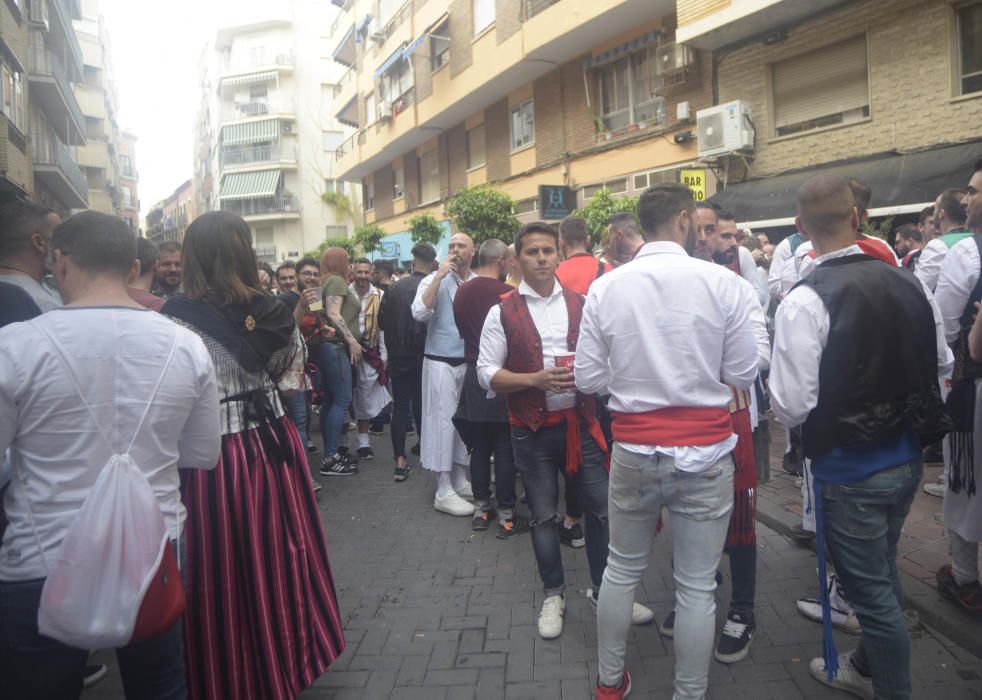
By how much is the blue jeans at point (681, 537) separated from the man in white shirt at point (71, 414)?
5.34 ft

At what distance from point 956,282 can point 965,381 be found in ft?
1.53

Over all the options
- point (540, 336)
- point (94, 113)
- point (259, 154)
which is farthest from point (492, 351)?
point (94, 113)

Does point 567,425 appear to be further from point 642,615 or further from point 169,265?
point 169,265

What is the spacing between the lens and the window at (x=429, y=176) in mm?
25188

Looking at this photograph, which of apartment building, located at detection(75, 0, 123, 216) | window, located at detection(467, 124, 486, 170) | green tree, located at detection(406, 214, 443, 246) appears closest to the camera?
green tree, located at detection(406, 214, 443, 246)

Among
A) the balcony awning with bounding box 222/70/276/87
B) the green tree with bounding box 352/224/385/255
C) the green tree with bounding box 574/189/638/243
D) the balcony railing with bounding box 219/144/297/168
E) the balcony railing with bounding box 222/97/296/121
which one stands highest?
the balcony awning with bounding box 222/70/276/87

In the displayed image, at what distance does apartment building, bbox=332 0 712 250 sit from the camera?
14.5m

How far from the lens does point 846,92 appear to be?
37.7ft

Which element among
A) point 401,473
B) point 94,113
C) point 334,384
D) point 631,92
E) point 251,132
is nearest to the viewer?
point 401,473

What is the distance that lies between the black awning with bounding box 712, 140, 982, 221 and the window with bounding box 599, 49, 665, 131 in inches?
126

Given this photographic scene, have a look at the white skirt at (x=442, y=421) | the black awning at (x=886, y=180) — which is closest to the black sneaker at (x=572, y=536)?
the white skirt at (x=442, y=421)

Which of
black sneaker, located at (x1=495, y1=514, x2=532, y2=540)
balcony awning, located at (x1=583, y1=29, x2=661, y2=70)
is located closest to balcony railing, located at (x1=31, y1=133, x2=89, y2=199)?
balcony awning, located at (x1=583, y1=29, x2=661, y2=70)

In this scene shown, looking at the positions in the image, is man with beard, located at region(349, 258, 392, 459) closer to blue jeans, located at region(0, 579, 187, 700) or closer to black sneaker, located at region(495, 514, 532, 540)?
black sneaker, located at region(495, 514, 532, 540)

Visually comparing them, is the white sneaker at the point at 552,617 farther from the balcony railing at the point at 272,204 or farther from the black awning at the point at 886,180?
the balcony railing at the point at 272,204
